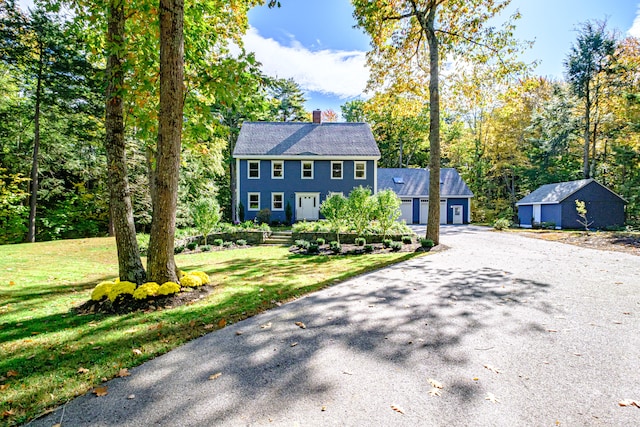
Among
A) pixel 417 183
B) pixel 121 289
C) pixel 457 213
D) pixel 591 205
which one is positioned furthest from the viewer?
pixel 417 183

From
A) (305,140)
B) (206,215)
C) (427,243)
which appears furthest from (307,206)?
(427,243)

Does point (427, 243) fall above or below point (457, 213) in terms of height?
below

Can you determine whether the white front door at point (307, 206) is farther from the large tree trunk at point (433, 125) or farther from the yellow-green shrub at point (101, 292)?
the yellow-green shrub at point (101, 292)

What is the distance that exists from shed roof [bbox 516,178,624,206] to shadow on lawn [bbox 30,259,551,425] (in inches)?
770

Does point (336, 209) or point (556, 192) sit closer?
point (336, 209)

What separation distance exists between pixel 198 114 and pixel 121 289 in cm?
356

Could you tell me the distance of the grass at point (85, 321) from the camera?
8.78 feet

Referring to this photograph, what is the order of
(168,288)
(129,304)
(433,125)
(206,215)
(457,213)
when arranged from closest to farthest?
1. (129,304)
2. (168,288)
3. (433,125)
4. (206,215)
5. (457,213)

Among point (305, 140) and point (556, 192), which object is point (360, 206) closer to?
point (305, 140)

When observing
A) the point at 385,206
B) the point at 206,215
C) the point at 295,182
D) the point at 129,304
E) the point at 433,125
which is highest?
the point at 433,125

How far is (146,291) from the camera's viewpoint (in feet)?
15.5


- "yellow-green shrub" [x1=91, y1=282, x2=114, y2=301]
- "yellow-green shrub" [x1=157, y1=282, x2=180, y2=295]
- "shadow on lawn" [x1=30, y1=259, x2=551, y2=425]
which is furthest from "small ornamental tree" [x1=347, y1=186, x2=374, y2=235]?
"yellow-green shrub" [x1=91, y1=282, x2=114, y2=301]

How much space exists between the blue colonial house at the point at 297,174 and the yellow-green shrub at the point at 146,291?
16928 mm

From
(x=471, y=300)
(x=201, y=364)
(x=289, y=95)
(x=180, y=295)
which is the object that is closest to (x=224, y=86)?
(x=180, y=295)
